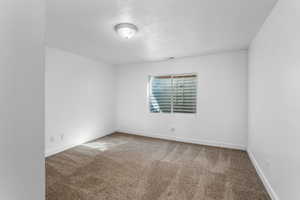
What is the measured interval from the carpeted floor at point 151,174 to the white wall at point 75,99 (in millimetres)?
458

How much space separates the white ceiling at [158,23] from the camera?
1714 millimetres

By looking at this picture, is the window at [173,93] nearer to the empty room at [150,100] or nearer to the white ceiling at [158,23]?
the empty room at [150,100]

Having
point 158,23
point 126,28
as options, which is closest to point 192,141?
point 158,23

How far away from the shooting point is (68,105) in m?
3.52

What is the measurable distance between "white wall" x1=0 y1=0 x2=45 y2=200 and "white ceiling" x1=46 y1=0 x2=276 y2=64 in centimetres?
128

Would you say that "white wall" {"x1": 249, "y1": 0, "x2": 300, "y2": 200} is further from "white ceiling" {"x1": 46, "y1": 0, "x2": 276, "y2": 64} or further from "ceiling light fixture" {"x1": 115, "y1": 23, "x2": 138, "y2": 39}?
"ceiling light fixture" {"x1": 115, "y1": 23, "x2": 138, "y2": 39}

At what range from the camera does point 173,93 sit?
14.1 ft

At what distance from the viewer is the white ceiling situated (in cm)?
171

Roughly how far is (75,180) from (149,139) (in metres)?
2.45

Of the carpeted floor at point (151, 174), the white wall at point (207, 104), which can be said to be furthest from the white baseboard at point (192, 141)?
the carpeted floor at point (151, 174)

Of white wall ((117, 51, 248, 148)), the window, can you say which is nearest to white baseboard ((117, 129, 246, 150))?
white wall ((117, 51, 248, 148))

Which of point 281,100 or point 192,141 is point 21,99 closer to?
point 281,100

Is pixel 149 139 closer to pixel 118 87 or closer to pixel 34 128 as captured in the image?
pixel 118 87

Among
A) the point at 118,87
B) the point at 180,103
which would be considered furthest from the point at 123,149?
the point at 118,87
